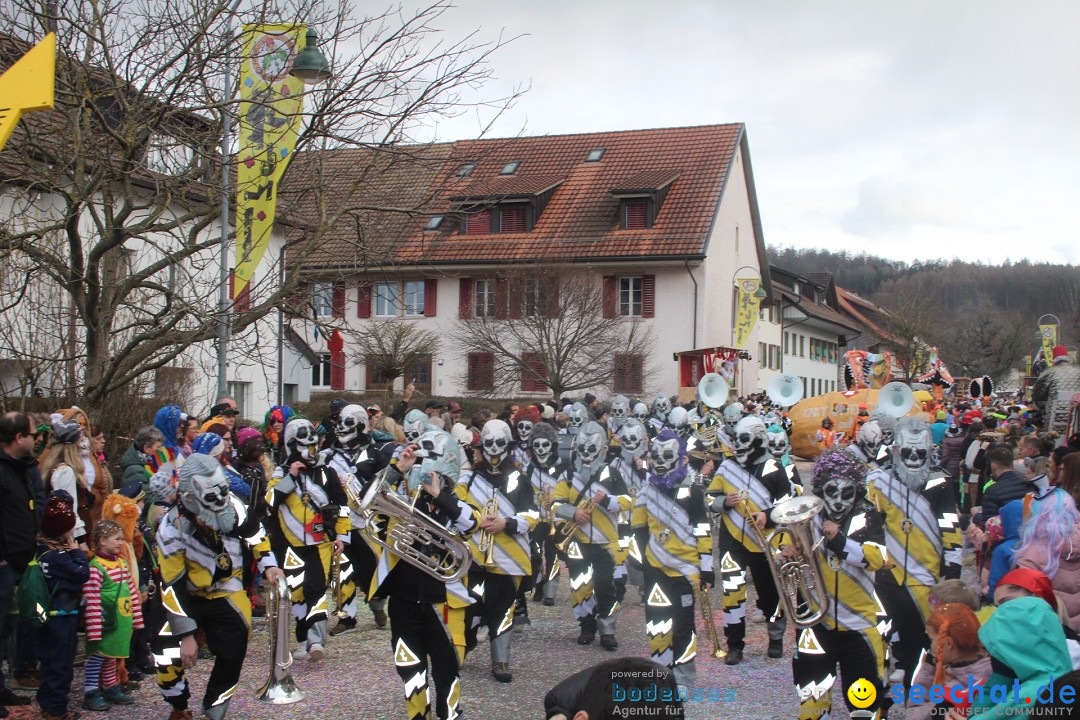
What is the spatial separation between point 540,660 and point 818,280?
2568 inches

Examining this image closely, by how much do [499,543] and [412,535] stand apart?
78.8 inches

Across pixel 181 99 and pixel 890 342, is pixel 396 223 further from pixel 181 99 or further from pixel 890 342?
pixel 890 342

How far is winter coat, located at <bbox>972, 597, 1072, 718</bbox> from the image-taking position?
3908mm

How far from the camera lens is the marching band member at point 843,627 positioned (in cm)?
638

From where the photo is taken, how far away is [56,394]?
514 inches

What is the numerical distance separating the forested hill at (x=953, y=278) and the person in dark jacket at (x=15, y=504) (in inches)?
3344

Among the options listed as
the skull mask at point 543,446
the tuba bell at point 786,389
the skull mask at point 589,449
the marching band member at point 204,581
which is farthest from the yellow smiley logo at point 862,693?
the tuba bell at point 786,389

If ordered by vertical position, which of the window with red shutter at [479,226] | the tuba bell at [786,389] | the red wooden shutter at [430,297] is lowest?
the tuba bell at [786,389]

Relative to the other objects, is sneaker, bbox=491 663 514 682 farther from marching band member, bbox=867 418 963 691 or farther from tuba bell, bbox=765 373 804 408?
tuba bell, bbox=765 373 804 408

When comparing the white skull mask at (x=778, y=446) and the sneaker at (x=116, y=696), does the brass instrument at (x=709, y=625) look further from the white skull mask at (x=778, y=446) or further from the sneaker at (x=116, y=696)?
the sneaker at (x=116, y=696)

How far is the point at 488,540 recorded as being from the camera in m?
8.41

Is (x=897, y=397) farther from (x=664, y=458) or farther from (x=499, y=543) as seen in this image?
(x=499, y=543)

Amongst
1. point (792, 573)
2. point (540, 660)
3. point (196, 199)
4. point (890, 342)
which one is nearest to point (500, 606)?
point (540, 660)

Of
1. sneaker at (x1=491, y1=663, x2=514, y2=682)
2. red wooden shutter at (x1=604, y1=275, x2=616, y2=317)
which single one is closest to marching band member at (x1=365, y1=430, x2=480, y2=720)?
sneaker at (x1=491, y1=663, x2=514, y2=682)
